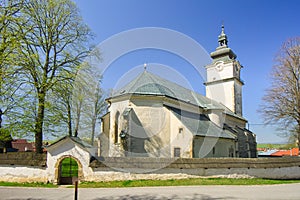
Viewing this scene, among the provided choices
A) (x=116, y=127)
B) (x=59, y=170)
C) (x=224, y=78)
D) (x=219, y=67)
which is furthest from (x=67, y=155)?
(x=219, y=67)

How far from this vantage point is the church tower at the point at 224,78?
32969 mm

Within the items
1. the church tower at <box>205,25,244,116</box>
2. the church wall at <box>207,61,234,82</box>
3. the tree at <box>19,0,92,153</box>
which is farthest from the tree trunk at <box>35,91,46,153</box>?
the church wall at <box>207,61,234,82</box>

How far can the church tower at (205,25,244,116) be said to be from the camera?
33.0 meters

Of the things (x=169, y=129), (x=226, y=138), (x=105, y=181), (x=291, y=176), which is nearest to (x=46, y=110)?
(x=105, y=181)

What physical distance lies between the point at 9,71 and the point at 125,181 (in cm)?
915

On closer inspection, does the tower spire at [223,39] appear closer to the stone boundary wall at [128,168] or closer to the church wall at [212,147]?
the church wall at [212,147]

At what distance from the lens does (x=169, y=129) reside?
19266 millimetres

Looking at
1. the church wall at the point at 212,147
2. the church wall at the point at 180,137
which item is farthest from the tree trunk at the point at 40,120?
the church wall at the point at 212,147

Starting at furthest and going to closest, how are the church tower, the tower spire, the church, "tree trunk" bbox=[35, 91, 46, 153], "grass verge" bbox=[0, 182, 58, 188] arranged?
the tower spire, the church tower, the church, "tree trunk" bbox=[35, 91, 46, 153], "grass verge" bbox=[0, 182, 58, 188]

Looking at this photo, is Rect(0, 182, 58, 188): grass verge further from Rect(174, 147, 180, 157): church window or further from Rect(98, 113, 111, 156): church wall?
Rect(174, 147, 180, 157): church window

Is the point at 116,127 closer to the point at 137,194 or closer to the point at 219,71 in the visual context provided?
the point at 137,194

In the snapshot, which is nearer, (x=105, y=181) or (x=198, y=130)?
(x=105, y=181)

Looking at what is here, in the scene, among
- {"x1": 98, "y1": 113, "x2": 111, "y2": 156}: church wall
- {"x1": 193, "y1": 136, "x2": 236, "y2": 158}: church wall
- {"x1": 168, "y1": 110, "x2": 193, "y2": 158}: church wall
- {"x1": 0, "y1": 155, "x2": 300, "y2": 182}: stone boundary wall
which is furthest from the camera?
{"x1": 98, "y1": 113, "x2": 111, "y2": 156}: church wall

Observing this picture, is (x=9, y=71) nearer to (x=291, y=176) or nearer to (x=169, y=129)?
(x=169, y=129)
